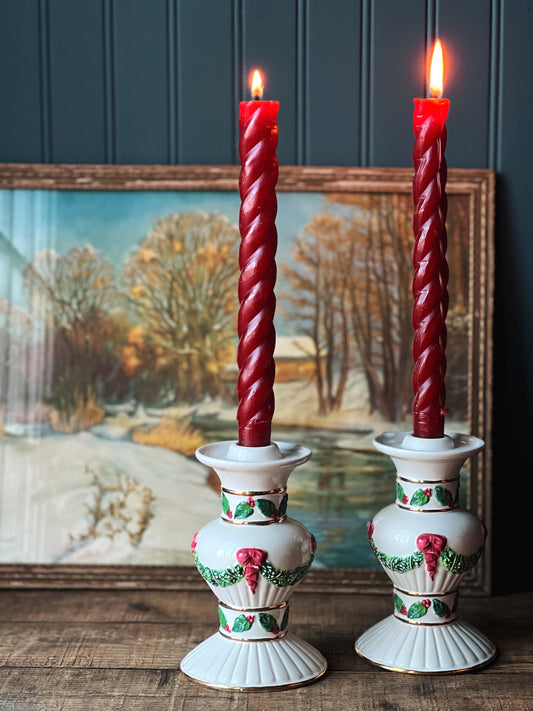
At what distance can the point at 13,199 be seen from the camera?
1.11 m

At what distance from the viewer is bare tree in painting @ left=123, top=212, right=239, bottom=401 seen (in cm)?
111

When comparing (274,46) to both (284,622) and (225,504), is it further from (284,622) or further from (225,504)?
(284,622)

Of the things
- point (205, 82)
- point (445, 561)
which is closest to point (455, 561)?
point (445, 561)

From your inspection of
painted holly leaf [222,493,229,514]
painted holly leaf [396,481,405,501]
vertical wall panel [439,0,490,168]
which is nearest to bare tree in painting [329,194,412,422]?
vertical wall panel [439,0,490,168]

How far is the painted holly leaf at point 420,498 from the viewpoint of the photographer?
0.87 meters

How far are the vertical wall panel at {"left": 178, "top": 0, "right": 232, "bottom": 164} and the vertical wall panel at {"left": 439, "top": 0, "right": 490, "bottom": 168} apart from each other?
0.28m

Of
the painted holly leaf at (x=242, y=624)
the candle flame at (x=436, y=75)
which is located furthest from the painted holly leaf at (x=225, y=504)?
the candle flame at (x=436, y=75)

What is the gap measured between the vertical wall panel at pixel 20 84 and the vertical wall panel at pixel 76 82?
0.07 ft

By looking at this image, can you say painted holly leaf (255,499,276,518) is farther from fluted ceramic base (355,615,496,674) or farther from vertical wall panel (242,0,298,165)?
vertical wall panel (242,0,298,165)

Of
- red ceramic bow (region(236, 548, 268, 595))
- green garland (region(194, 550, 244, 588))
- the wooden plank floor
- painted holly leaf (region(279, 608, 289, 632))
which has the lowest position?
the wooden plank floor

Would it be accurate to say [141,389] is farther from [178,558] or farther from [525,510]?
[525,510]

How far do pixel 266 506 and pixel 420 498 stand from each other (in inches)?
6.3

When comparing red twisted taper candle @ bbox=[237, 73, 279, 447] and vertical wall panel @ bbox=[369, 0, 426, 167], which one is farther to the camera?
vertical wall panel @ bbox=[369, 0, 426, 167]

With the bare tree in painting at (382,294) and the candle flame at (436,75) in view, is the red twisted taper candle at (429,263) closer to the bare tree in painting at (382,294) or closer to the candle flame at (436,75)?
the candle flame at (436,75)
